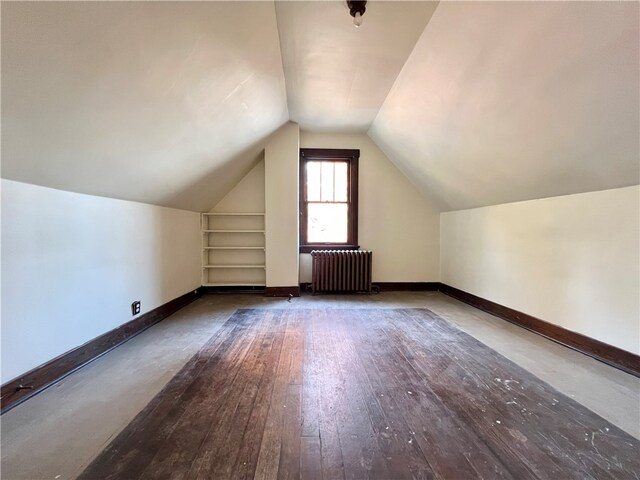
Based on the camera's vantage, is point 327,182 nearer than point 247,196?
No

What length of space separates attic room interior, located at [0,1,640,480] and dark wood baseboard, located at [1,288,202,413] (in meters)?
0.01

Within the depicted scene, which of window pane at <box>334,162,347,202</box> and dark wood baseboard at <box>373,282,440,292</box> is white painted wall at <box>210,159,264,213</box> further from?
dark wood baseboard at <box>373,282,440,292</box>

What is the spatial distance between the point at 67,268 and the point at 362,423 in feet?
7.51

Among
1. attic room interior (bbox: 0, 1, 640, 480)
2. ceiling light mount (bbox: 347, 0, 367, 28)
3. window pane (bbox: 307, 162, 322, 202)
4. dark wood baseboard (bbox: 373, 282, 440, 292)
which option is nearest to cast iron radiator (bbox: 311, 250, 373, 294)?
dark wood baseboard (bbox: 373, 282, 440, 292)

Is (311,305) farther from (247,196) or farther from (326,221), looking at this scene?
(247,196)

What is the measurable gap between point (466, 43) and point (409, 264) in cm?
363

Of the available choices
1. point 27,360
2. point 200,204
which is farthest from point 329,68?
point 27,360

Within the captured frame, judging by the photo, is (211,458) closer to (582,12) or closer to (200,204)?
(582,12)

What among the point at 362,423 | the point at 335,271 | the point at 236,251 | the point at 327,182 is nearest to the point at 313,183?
the point at 327,182

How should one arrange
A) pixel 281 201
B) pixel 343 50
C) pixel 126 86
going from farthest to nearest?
pixel 281 201
pixel 343 50
pixel 126 86

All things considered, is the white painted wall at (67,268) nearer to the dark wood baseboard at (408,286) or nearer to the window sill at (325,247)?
the window sill at (325,247)

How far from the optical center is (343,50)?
2639 mm

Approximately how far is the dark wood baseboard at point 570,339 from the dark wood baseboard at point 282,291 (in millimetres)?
2633

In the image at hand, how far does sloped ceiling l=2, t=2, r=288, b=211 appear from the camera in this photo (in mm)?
1312
